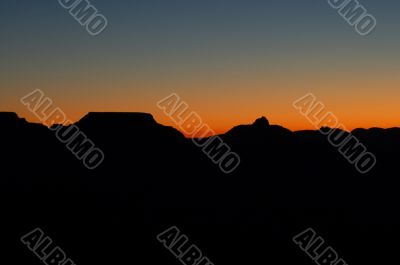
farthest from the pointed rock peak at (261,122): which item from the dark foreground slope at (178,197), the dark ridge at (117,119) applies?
the dark ridge at (117,119)

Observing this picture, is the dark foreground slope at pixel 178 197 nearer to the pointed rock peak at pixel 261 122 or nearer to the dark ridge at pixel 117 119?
the dark ridge at pixel 117 119

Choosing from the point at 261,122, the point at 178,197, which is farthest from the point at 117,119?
the point at 261,122

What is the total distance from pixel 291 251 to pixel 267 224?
8778 millimetres

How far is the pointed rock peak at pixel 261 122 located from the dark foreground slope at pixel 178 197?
8.80 metres

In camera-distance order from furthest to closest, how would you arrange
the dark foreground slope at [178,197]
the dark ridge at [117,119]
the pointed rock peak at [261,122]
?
the pointed rock peak at [261,122], the dark ridge at [117,119], the dark foreground slope at [178,197]

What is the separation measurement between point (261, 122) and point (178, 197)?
48181 millimetres

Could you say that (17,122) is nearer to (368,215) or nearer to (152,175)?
(152,175)

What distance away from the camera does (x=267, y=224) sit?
225 ft

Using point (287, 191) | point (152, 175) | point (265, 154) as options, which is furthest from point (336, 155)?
point (152, 175)

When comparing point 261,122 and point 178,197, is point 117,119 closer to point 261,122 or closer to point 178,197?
point 178,197

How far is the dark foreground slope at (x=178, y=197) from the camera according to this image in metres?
53.3

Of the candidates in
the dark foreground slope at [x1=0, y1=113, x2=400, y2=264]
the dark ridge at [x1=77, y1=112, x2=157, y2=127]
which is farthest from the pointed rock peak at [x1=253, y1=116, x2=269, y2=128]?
the dark ridge at [x1=77, y1=112, x2=157, y2=127]

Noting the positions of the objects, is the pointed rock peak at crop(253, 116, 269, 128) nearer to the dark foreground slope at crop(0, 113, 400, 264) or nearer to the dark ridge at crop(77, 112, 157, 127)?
the dark foreground slope at crop(0, 113, 400, 264)

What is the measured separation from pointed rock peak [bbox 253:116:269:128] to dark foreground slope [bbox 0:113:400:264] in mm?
8805
